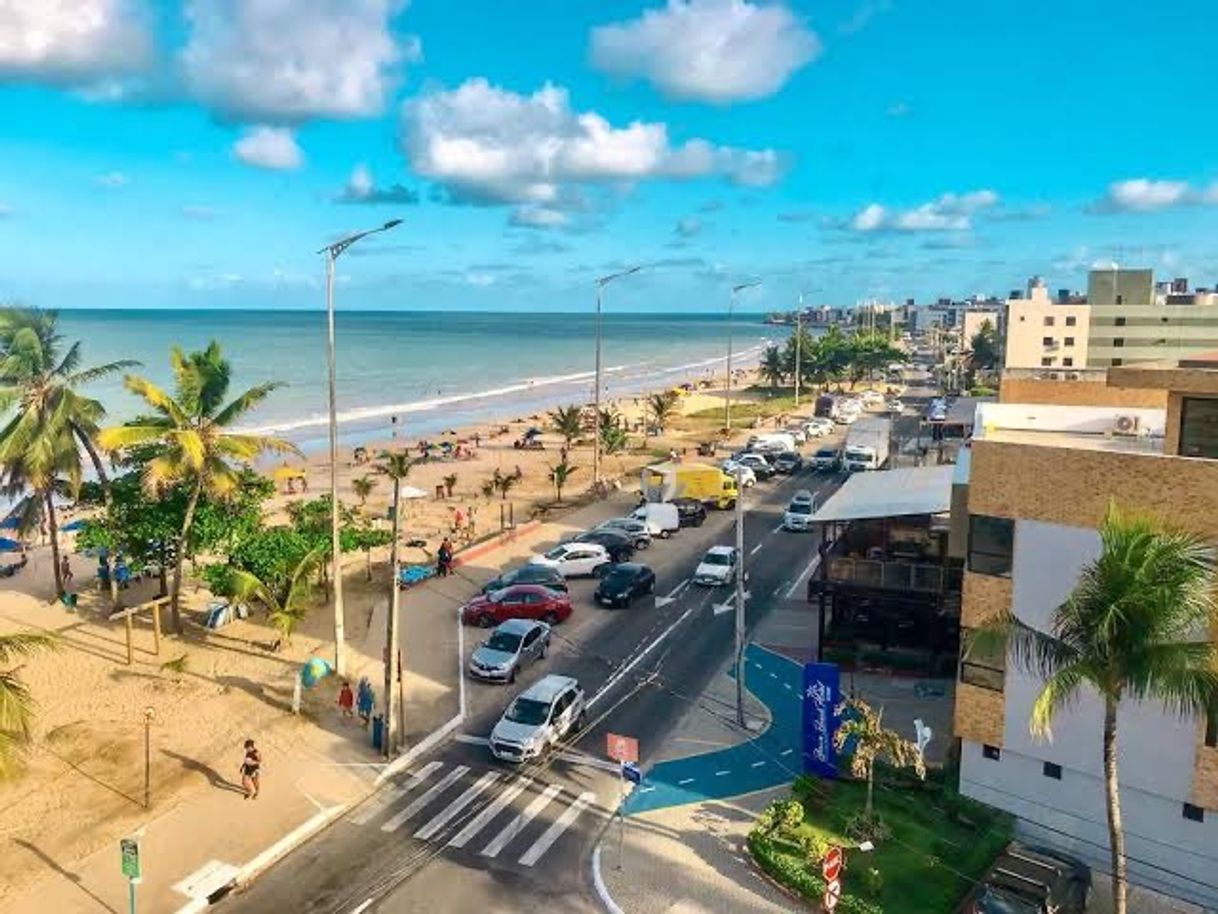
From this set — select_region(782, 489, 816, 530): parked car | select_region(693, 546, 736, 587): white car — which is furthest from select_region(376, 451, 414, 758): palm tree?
select_region(782, 489, 816, 530): parked car

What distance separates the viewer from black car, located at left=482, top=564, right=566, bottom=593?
33594 millimetres

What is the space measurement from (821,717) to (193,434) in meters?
19.1

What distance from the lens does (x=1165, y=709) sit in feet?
55.0

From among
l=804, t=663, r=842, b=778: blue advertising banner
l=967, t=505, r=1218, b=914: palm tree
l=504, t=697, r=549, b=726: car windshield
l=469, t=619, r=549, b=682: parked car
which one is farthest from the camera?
l=469, t=619, r=549, b=682: parked car

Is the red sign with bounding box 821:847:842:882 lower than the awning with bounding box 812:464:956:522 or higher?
lower

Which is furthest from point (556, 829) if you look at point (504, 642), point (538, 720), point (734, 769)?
point (504, 642)

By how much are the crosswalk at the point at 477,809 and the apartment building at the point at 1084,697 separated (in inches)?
337

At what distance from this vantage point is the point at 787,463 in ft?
200

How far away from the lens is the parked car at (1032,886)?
1561cm

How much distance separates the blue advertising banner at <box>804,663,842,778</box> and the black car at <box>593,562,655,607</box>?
13.3 meters

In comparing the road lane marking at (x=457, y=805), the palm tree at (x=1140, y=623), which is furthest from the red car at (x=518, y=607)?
the palm tree at (x=1140, y=623)

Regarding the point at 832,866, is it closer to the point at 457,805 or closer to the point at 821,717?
the point at 821,717

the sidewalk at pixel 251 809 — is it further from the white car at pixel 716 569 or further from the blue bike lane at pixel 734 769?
the white car at pixel 716 569

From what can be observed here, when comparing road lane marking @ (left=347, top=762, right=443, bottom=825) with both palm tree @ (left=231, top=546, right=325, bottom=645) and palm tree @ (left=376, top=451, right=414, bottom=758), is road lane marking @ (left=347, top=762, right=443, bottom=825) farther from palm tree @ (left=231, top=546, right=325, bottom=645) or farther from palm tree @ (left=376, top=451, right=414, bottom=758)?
palm tree @ (left=231, top=546, right=325, bottom=645)
